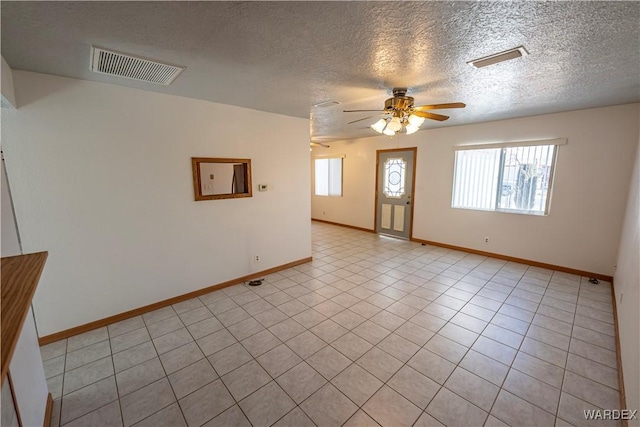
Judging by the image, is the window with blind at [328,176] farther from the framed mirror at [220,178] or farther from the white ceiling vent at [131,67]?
the white ceiling vent at [131,67]

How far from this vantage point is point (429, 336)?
2475 mm

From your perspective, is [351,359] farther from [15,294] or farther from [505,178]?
[505,178]

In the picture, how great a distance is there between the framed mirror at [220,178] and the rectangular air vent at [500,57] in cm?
267

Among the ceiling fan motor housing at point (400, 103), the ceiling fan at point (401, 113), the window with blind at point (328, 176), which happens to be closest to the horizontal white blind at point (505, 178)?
the ceiling fan at point (401, 113)

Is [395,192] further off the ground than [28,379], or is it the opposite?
[395,192]

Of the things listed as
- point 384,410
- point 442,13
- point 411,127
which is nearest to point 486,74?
point 411,127

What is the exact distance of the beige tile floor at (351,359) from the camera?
1.73 m

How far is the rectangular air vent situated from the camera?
187cm

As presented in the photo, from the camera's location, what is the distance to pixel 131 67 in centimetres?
209

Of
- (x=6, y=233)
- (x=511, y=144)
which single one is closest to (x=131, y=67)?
(x=6, y=233)

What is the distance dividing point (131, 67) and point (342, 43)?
5.49 feet

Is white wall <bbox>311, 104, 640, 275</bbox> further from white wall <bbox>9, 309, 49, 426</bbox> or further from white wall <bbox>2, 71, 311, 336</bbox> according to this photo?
white wall <bbox>9, 309, 49, 426</bbox>

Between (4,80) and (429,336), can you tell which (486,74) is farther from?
(4,80)

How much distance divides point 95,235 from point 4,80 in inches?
52.6
